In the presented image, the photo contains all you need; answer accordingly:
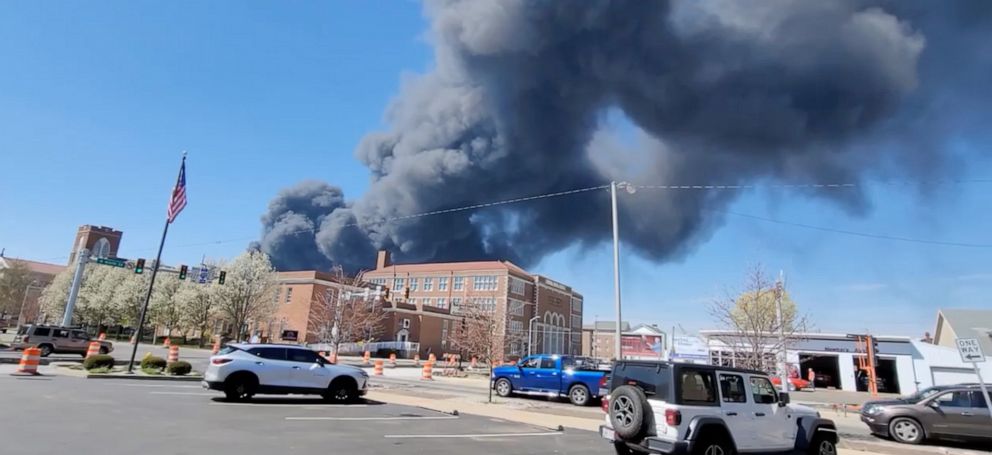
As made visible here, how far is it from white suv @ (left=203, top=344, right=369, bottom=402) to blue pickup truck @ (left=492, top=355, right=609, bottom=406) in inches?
291

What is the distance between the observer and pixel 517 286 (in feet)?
278

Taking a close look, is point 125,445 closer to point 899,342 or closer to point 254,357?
point 254,357

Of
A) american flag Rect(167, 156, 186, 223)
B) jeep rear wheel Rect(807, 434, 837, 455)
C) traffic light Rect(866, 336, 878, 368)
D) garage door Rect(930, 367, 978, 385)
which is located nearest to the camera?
jeep rear wheel Rect(807, 434, 837, 455)

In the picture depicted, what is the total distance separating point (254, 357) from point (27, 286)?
3897 inches

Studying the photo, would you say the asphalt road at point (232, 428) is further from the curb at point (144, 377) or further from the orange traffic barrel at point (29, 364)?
the orange traffic barrel at point (29, 364)

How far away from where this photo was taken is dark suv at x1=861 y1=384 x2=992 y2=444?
43.3 feet

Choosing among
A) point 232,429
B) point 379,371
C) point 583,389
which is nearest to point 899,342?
point 583,389

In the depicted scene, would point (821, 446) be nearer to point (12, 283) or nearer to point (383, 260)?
point (383, 260)

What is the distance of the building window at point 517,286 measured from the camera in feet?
272

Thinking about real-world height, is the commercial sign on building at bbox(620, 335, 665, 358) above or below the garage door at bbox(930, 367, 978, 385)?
above

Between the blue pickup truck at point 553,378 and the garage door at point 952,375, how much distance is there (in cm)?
3586

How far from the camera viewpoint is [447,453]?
830 cm

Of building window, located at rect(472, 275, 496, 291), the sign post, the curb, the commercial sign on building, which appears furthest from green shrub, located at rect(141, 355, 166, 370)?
building window, located at rect(472, 275, 496, 291)

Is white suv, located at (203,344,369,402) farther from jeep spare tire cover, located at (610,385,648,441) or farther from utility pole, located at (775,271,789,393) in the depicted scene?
utility pole, located at (775,271,789,393)
